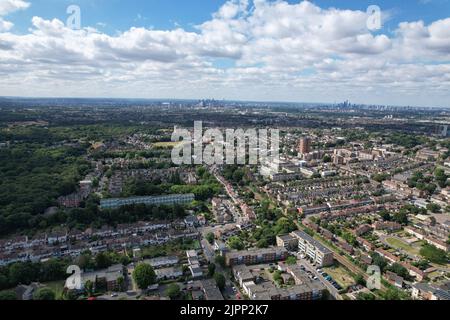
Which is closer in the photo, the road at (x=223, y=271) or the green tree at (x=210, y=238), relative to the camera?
the road at (x=223, y=271)

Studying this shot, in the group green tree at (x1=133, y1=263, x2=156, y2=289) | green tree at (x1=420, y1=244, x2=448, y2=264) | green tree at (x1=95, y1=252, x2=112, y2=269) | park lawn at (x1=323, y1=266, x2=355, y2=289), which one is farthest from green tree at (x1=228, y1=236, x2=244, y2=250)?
green tree at (x1=420, y1=244, x2=448, y2=264)

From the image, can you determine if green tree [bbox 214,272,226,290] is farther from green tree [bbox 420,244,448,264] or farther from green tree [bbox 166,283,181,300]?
green tree [bbox 420,244,448,264]

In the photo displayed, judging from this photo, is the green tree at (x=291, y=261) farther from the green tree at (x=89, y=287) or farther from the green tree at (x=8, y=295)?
the green tree at (x=8, y=295)

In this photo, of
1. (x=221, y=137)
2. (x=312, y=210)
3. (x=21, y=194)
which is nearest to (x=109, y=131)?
(x=221, y=137)

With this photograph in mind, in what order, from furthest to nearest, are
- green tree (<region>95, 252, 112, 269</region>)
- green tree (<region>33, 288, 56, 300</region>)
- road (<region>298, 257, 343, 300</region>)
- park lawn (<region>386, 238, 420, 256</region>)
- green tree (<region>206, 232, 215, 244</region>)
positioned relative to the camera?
green tree (<region>206, 232, 215, 244</region>)
park lawn (<region>386, 238, 420, 256</region>)
green tree (<region>95, 252, 112, 269</region>)
road (<region>298, 257, 343, 300</region>)
green tree (<region>33, 288, 56, 300</region>)

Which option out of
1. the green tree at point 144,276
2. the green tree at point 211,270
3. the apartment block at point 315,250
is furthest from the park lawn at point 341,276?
the green tree at point 144,276

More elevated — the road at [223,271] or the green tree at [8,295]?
the green tree at [8,295]

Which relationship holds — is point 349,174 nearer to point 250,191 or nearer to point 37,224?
point 250,191
